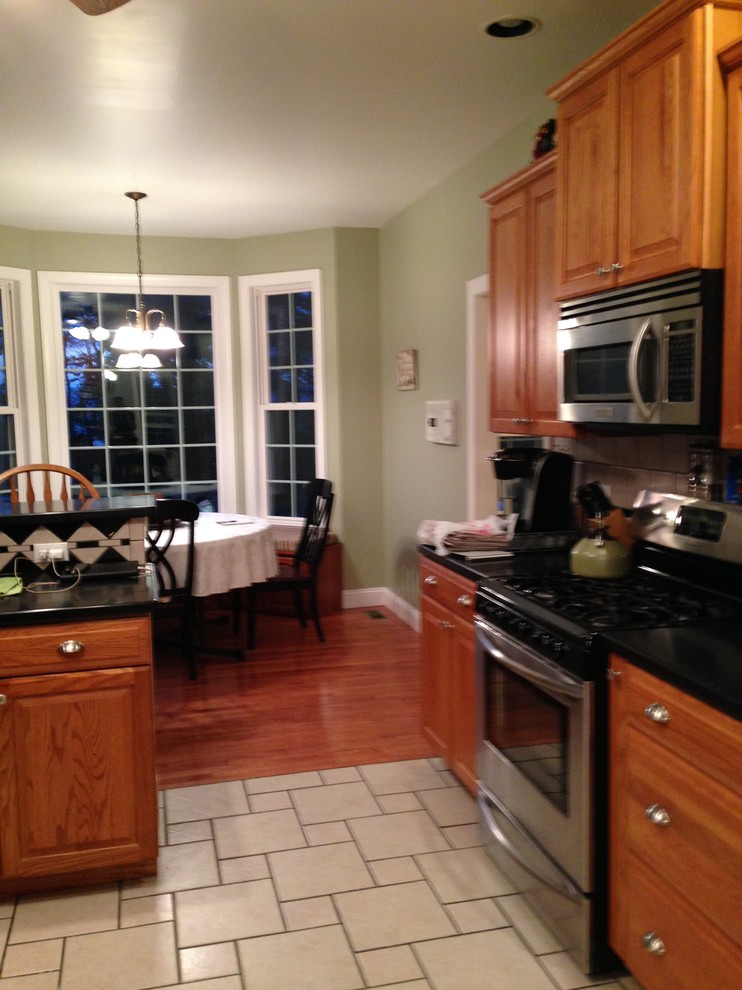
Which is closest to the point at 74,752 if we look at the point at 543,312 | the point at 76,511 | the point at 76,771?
the point at 76,771

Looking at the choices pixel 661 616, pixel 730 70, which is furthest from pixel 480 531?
pixel 730 70

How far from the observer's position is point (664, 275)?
7.04 feet

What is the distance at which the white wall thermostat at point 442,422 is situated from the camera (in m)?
4.56

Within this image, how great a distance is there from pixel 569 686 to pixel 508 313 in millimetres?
1646

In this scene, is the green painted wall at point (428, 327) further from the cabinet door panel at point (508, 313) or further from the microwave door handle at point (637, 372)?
the microwave door handle at point (637, 372)

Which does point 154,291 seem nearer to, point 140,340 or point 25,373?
point 25,373

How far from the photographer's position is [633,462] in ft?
9.53

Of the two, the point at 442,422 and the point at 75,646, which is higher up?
the point at 442,422

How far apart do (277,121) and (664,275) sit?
2.22 m

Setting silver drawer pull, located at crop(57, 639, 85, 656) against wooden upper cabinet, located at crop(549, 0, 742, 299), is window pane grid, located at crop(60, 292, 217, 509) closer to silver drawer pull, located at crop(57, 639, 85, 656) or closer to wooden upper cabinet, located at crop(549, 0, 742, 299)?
silver drawer pull, located at crop(57, 639, 85, 656)

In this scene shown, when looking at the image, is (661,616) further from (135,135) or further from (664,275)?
(135,135)


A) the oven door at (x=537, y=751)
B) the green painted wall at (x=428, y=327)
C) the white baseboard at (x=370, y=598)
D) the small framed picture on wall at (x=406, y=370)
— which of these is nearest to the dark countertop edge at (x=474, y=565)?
the oven door at (x=537, y=751)

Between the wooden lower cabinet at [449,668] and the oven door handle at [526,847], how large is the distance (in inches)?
8.6

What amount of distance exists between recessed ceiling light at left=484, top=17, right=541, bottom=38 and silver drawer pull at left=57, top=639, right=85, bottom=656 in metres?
2.37
